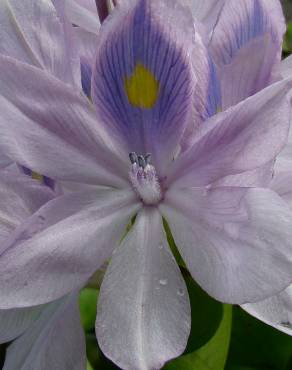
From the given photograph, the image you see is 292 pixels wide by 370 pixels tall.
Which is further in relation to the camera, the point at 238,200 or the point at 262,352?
the point at 262,352

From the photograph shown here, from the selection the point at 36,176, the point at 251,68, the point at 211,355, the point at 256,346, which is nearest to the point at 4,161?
the point at 36,176

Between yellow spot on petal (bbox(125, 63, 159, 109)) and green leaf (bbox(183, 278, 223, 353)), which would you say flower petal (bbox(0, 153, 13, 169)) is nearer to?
yellow spot on petal (bbox(125, 63, 159, 109))

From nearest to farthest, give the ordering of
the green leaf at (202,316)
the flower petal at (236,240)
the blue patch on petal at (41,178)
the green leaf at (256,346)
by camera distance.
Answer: the flower petal at (236,240), the blue patch on petal at (41,178), the green leaf at (202,316), the green leaf at (256,346)

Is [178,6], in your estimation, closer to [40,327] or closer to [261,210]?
[261,210]

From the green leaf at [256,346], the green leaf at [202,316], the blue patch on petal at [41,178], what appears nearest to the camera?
the blue patch on petal at [41,178]

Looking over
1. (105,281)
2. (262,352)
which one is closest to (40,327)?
(105,281)

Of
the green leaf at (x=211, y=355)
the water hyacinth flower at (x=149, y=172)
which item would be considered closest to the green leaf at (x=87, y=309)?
the green leaf at (x=211, y=355)

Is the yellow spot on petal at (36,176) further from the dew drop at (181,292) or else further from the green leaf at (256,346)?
the green leaf at (256,346)
